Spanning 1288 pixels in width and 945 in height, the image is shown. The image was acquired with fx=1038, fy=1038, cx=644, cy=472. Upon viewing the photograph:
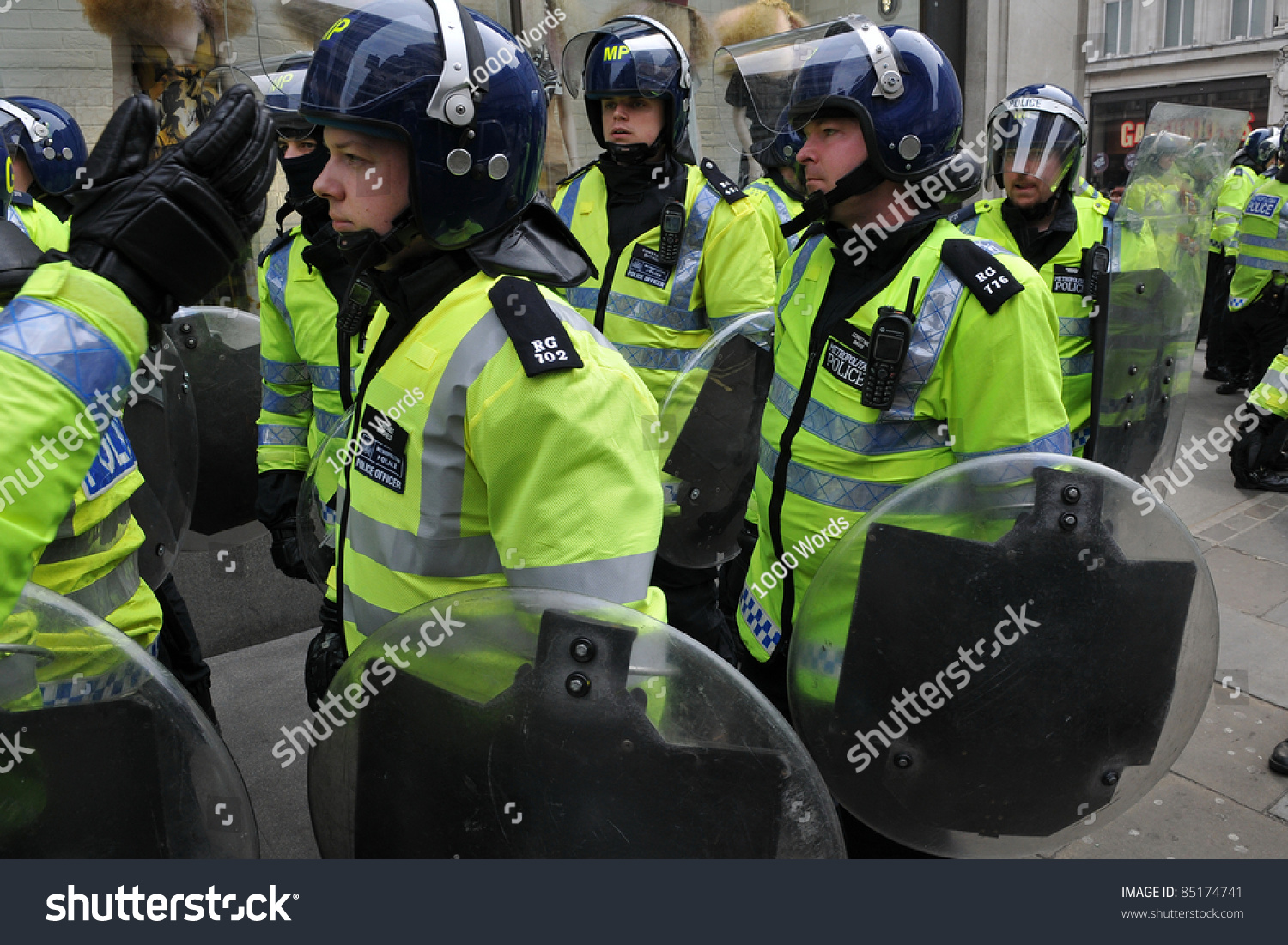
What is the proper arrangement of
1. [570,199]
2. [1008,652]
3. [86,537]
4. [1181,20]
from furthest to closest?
[1181,20]
[570,199]
[86,537]
[1008,652]

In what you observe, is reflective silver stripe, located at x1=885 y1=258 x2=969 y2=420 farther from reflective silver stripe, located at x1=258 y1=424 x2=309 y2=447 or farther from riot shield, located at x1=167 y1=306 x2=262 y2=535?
riot shield, located at x1=167 y1=306 x2=262 y2=535

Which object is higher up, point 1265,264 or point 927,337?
point 927,337

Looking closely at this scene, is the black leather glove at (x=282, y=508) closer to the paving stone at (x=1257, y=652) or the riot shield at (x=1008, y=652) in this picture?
the riot shield at (x=1008, y=652)

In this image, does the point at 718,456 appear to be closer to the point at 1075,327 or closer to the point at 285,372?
the point at 285,372

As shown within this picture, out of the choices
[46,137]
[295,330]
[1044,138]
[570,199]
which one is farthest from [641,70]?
[46,137]

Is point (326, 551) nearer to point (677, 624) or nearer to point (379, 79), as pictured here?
point (677, 624)

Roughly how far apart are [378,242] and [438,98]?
24 centimetres

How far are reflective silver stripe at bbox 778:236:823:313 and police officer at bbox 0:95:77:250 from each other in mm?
2875

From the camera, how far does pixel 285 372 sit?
330cm

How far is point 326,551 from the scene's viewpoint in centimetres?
264

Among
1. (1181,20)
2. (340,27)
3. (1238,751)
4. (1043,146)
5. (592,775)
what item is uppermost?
(1181,20)

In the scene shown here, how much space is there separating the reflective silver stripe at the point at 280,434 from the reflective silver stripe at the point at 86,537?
108cm

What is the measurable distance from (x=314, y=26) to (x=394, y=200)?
7.80ft

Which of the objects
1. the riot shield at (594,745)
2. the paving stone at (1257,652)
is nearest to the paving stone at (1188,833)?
the paving stone at (1257,652)
